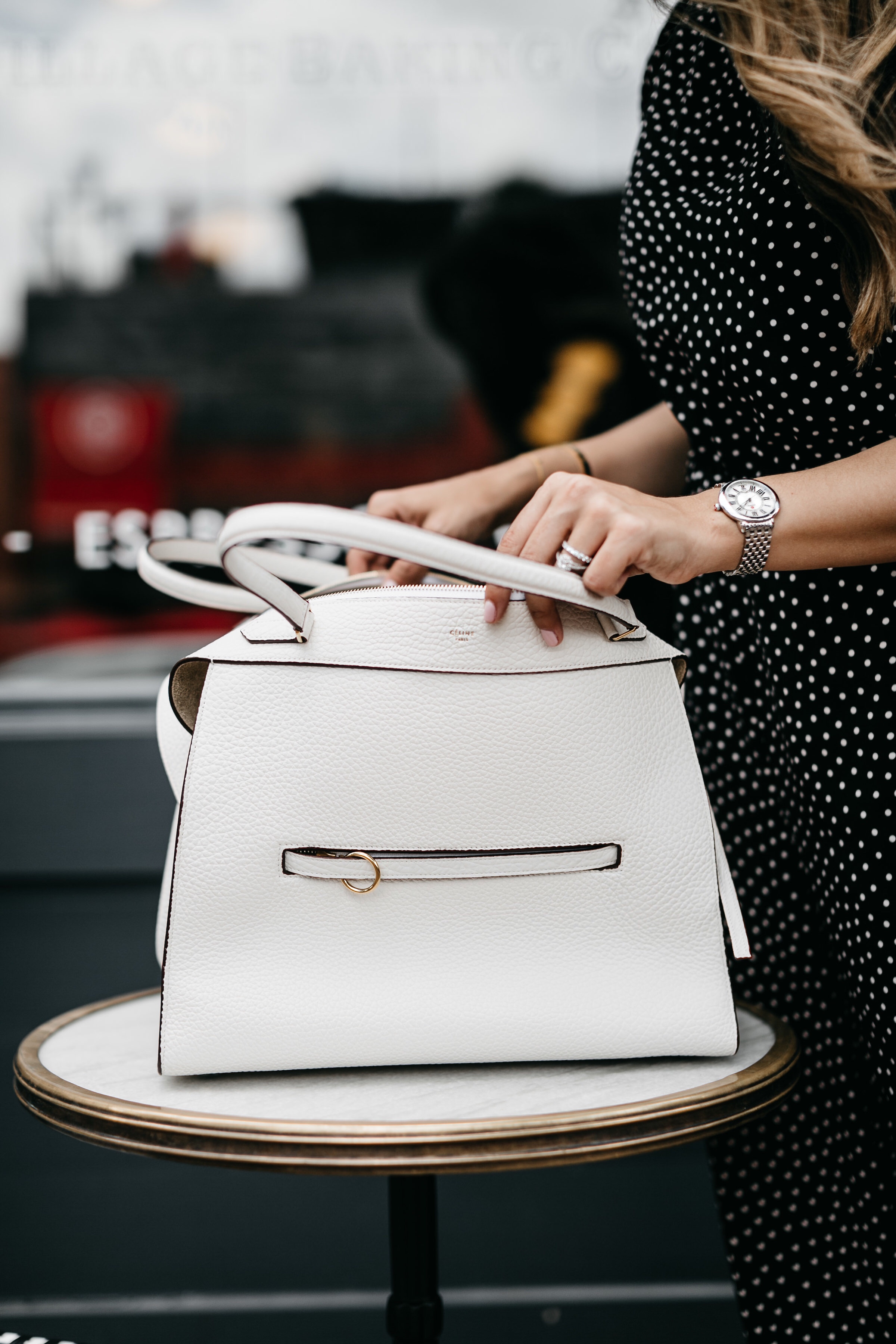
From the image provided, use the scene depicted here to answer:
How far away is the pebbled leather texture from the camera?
0.61 meters

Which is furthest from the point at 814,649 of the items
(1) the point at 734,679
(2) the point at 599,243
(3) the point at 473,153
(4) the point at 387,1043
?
(3) the point at 473,153

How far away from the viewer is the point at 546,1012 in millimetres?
629

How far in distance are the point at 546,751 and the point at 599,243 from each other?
0.96 m

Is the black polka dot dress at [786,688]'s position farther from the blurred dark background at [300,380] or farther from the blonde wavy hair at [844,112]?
the blurred dark background at [300,380]

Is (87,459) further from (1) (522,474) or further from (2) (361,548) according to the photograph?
(2) (361,548)

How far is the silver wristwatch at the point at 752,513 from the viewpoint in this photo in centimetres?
64

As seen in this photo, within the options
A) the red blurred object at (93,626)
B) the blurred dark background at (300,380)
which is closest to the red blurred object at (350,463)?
the blurred dark background at (300,380)

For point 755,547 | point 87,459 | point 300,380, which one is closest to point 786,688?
point 755,547

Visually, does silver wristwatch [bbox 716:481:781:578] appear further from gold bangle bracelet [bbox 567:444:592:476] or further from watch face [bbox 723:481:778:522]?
gold bangle bracelet [bbox 567:444:592:476]

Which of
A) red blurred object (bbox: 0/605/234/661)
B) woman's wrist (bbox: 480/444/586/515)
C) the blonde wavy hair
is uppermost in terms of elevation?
the blonde wavy hair

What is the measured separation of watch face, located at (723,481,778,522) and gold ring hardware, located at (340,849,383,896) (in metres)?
0.30

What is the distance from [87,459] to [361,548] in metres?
0.91

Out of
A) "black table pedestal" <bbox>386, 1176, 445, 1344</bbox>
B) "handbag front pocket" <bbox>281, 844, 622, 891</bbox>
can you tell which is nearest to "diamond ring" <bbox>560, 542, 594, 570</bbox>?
"handbag front pocket" <bbox>281, 844, 622, 891</bbox>

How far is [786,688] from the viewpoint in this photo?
2.49 feet
